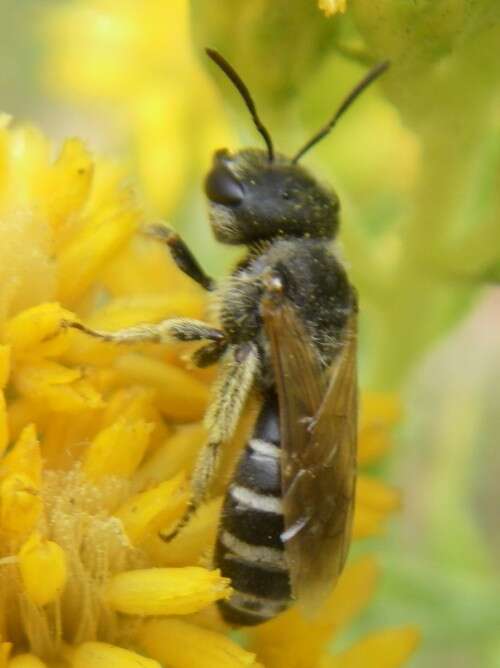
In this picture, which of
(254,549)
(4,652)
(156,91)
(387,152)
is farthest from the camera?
(156,91)

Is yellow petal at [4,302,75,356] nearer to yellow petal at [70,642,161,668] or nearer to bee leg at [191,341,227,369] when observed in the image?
bee leg at [191,341,227,369]

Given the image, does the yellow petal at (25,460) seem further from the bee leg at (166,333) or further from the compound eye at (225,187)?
the compound eye at (225,187)

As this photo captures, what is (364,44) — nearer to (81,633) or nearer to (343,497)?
(343,497)

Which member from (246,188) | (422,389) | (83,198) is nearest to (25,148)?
(83,198)

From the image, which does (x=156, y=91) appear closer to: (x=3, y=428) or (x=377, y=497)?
(x=377, y=497)

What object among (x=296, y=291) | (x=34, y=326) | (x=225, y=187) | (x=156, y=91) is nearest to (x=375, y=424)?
(x=296, y=291)

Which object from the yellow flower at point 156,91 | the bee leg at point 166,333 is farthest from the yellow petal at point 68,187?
the yellow flower at point 156,91
